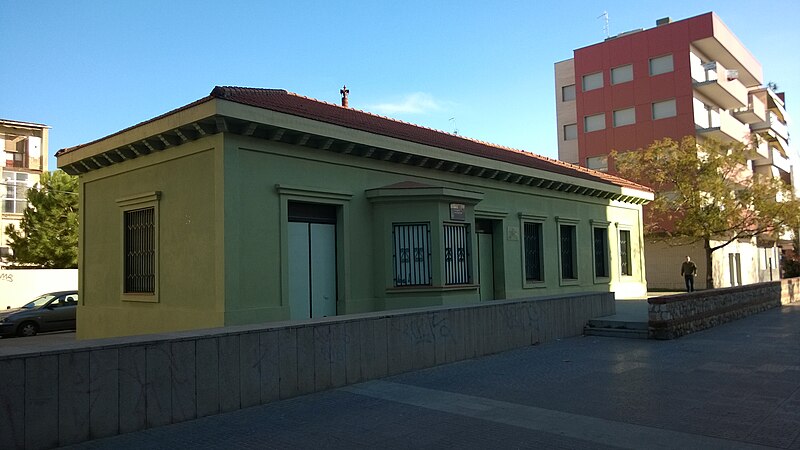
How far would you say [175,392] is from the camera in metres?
6.46

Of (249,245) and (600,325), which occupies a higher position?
(249,245)

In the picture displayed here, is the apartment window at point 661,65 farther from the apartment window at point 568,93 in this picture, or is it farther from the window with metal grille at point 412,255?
the window with metal grille at point 412,255

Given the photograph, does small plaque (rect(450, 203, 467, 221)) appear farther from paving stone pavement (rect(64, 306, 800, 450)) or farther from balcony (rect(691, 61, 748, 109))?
balcony (rect(691, 61, 748, 109))

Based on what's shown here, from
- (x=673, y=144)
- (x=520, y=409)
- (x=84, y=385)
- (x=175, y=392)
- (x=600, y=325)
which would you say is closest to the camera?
(x=84, y=385)

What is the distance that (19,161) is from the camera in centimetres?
4594

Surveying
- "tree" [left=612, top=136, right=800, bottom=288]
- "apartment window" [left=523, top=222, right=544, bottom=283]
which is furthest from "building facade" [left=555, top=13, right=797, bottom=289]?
"apartment window" [left=523, top=222, right=544, bottom=283]

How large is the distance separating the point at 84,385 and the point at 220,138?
5745mm

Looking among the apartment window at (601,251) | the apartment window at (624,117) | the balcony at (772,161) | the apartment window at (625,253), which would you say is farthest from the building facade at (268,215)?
the balcony at (772,161)

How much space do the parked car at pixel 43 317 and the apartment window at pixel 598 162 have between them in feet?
100

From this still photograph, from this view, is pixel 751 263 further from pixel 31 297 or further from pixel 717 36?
pixel 31 297

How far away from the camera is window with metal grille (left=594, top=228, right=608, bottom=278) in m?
22.6

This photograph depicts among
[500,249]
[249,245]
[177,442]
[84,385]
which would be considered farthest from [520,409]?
[500,249]

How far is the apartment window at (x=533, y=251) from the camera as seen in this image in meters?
18.8

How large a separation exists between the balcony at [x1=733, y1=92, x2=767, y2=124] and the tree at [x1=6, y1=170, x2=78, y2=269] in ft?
148
